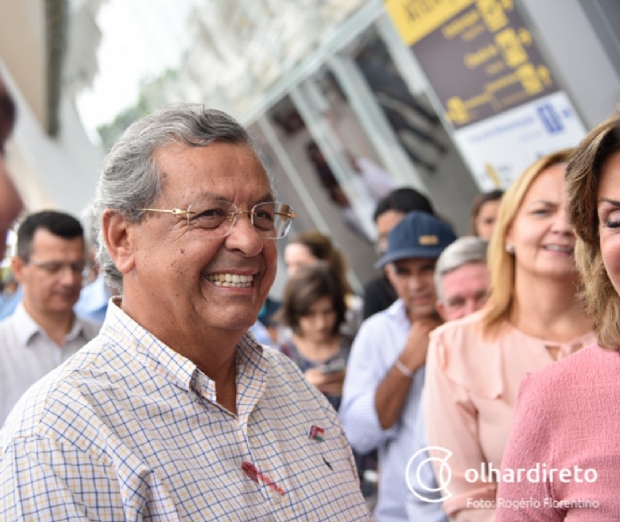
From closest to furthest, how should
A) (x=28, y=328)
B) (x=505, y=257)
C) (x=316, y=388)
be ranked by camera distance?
(x=316, y=388), (x=505, y=257), (x=28, y=328)

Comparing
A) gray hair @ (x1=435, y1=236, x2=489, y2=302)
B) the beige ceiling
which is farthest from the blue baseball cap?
the beige ceiling

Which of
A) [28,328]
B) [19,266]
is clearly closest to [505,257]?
[28,328]

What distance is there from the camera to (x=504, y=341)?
2.37 m

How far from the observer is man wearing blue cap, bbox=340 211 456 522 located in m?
3.01

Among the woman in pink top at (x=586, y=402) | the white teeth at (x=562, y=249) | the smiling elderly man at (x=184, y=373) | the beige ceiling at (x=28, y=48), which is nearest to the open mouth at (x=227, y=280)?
the smiling elderly man at (x=184, y=373)

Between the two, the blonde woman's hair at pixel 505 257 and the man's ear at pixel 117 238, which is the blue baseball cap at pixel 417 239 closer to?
the blonde woman's hair at pixel 505 257

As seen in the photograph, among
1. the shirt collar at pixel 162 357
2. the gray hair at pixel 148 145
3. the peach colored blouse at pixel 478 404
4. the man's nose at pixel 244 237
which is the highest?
the gray hair at pixel 148 145

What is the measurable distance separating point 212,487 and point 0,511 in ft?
1.36

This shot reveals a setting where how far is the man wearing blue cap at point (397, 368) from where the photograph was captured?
9.87 feet

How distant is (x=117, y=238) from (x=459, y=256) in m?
1.55

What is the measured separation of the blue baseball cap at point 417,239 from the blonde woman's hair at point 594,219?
1.46m

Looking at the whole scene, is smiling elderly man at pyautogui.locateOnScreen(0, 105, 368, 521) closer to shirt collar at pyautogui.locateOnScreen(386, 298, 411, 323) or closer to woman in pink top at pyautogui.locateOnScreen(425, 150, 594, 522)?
woman in pink top at pyautogui.locateOnScreen(425, 150, 594, 522)

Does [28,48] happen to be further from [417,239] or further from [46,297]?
[417,239]

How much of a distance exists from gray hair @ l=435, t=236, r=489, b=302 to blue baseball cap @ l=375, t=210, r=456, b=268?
32 centimetres
